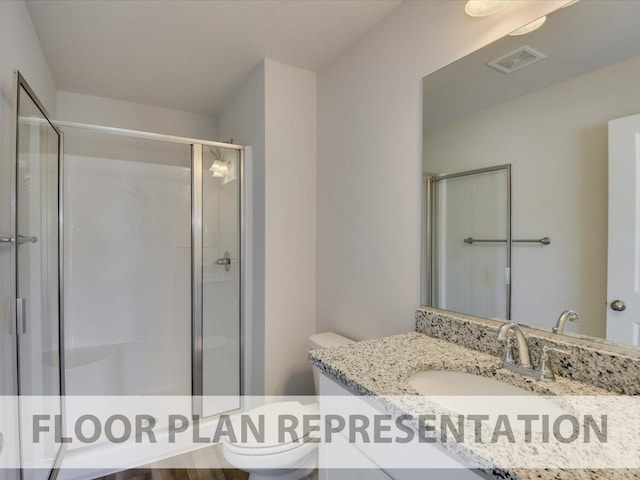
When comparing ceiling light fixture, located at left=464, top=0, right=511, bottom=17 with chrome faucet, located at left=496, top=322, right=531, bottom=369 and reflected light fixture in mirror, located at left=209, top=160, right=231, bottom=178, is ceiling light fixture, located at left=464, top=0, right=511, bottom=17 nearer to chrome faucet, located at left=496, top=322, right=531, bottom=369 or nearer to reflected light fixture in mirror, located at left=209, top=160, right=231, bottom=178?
chrome faucet, located at left=496, top=322, right=531, bottom=369

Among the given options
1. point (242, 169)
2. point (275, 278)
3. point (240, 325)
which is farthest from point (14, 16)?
point (240, 325)

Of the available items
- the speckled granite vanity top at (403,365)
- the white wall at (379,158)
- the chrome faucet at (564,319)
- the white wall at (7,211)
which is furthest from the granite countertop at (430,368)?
the white wall at (7,211)

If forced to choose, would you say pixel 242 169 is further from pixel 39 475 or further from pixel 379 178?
pixel 39 475

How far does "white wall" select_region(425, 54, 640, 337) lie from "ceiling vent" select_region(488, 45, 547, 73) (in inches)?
4.5

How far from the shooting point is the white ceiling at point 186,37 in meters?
1.59

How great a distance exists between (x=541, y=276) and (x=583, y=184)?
1.03 ft

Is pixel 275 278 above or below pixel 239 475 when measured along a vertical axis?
above

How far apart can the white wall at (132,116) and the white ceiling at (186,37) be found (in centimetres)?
14

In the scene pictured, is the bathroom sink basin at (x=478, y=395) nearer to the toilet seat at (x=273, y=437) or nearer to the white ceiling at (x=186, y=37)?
the toilet seat at (x=273, y=437)

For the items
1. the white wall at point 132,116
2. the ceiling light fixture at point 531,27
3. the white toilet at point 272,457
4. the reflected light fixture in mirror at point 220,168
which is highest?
the white wall at point 132,116

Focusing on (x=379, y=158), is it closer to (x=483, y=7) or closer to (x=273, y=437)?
(x=483, y=7)

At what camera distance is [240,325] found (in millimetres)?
2262

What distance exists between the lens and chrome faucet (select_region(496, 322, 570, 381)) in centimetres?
97

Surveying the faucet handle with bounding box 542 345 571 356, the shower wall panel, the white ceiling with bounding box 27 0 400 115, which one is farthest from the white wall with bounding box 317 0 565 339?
the shower wall panel
